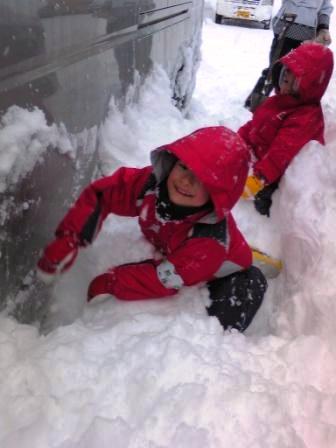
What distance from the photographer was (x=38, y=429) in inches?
50.9

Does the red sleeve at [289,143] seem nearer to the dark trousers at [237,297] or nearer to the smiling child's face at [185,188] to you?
the dark trousers at [237,297]

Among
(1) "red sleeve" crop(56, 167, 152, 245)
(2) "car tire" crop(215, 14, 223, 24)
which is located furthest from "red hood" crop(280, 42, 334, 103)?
(2) "car tire" crop(215, 14, 223, 24)

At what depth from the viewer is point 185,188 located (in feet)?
6.10

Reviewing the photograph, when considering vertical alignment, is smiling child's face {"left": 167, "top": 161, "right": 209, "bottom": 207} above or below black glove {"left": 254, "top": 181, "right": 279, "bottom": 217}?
above

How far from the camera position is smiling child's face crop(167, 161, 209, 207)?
6.06 feet

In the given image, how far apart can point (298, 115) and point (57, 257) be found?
2145 mm

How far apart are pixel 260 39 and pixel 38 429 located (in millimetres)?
13162

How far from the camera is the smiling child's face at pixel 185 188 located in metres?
1.85

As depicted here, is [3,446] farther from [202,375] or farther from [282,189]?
[282,189]

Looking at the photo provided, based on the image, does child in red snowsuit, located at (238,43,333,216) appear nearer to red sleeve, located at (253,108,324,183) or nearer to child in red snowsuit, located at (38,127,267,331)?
red sleeve, located at (253,108,324,183)

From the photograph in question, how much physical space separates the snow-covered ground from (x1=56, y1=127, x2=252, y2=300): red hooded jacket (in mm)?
125

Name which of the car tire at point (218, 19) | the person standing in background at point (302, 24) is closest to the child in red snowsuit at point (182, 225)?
the person standing in background at point (302, 24)

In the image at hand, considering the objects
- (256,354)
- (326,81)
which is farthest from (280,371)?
(326,81)

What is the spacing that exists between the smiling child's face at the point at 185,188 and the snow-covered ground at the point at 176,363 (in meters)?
0.49
